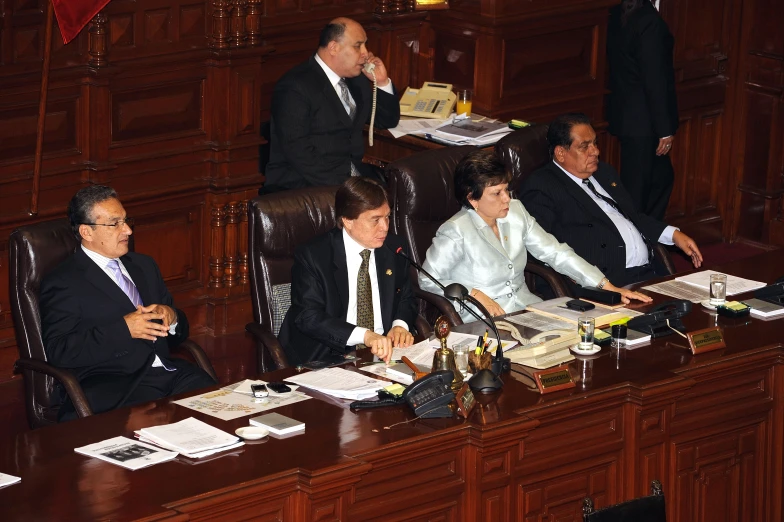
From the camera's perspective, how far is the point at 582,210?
234 inches

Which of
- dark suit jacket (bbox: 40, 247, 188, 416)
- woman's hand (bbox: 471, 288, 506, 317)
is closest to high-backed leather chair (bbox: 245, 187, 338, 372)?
dark suit jacket (bbox: 40, 247, 188, 416)

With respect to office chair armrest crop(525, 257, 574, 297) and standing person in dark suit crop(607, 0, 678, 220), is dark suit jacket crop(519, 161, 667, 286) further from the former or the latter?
standing person in dark suit crop(607, 0, 678, 220)

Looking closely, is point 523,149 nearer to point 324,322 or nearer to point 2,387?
point 324,322

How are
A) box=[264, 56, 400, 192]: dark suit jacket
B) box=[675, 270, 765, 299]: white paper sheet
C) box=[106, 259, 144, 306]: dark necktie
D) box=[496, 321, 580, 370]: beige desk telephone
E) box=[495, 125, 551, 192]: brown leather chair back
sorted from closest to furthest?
1. box=[496, 321, 580, 370]: beige desk telephone
2. box=[106, 259, 144, 306]: dark necktie
3. box=[675, 270, 765, 299]: white paper sheet
4. box=[495, 125, 551, 192]: brown leather chair back
5. box=[264, 56, 400, 192]: dark suit jacket

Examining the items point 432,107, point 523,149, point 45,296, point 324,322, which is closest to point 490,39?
point 432,107

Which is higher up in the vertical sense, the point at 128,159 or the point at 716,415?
the point at 128,159

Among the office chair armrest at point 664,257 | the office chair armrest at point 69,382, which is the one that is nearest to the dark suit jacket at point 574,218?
the office chair armrest at point 664,257

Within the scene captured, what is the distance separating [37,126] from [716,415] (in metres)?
3.04

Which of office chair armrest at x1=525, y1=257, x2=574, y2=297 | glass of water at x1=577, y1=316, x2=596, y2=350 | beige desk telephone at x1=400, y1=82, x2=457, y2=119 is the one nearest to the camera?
glass of water at x1=577, y1=316, x2=596, y2=350

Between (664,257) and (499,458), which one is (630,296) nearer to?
(664,257)

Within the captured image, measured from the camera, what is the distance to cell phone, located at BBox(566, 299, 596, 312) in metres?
4.91

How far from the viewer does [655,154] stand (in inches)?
302

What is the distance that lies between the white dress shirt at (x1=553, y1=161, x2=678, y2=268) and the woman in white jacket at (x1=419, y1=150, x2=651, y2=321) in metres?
0.55

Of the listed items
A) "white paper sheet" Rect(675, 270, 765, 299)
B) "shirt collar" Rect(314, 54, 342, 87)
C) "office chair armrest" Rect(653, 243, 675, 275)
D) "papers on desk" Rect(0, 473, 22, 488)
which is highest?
"shirt collar" Rect(314, 54, 342, 87)
